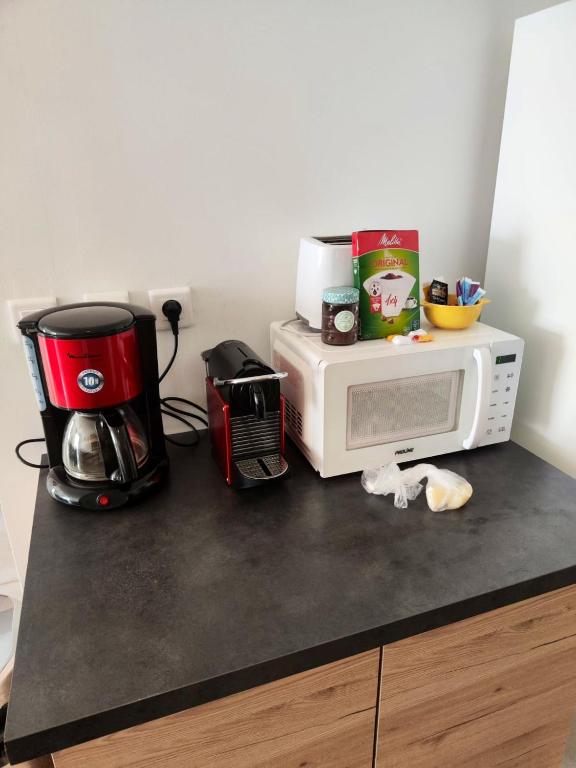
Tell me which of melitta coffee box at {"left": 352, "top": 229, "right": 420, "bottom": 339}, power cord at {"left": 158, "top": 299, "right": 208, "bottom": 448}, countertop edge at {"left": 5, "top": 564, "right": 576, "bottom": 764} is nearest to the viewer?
countertop edge at {"left": 5, "top": 564, "right": 576, "bottom": 764}

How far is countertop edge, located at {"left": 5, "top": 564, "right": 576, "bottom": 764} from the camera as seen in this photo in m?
0.59

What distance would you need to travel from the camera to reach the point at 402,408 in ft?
3.39

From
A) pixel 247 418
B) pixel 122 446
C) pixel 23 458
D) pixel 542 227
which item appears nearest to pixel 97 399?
pixel 122 446

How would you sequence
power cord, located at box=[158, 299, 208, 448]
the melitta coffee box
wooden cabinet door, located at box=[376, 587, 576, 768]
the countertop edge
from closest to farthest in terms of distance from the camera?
the countertop edge → wooden cabinet door, located at box=[376, 587, 576, 768] → the melitta coffee box → power cord, located at box=[158, 299, 208, 448]

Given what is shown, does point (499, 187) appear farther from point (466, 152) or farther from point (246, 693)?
point (246, 693)

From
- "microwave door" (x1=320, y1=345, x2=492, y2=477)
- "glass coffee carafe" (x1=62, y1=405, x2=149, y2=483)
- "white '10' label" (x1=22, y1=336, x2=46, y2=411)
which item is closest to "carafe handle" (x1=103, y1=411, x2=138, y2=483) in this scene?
"glass coffee carafe" (x1=62, y1=405, x2=149, y2=483)

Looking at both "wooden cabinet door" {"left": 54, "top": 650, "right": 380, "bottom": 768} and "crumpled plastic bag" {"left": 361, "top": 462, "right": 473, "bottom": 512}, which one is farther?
"crumpled plastic bag" {"left": 361, "top": 462, "right": 473, "bottom": 512}

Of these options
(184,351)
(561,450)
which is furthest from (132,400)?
(561,450)

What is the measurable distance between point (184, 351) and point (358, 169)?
22.0 inches

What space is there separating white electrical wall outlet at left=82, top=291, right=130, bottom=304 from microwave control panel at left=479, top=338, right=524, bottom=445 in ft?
2.42

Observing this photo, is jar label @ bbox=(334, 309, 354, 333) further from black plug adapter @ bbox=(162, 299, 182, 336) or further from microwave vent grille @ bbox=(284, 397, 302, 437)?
black plug adapter @ bbox=(162, 299, 182, 336)

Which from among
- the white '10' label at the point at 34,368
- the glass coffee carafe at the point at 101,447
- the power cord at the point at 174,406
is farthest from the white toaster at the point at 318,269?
the white '10' label at the point at 34,368

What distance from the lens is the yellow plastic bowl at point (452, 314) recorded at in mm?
1100

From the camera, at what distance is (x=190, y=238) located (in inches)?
44.0
